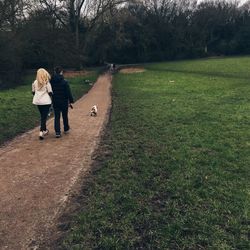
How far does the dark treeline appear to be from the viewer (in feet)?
114

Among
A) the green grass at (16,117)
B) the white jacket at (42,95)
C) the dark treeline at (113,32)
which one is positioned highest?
the dark treeline at (113,32)

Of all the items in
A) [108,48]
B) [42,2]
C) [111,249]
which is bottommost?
[111,249]

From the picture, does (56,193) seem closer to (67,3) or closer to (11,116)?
(11,116)

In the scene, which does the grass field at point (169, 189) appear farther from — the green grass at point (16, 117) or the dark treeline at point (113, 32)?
the dark treeline at point (113, 32)

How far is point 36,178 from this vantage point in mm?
7121

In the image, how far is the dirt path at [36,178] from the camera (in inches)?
201

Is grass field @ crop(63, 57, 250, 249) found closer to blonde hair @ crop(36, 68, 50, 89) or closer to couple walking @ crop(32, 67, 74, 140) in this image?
couple walking @ crop(32, 67, 74, 140)

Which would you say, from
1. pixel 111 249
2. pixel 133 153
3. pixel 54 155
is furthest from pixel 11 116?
pixel 111 249

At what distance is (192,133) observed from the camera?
424 inches

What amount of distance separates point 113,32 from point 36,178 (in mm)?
57333

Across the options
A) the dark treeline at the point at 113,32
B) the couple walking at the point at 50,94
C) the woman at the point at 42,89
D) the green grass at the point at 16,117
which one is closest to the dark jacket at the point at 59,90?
the couple walking at the point at 50,94

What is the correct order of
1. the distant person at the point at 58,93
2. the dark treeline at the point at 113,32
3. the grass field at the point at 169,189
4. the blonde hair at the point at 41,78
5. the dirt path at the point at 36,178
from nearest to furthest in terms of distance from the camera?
the grass field at the point at 169,189, the dirt path at the point at 36,178, the blonde hair at the point at 41,78, the distant person at the point at 58,93, the dark treeline at the point at 113,32

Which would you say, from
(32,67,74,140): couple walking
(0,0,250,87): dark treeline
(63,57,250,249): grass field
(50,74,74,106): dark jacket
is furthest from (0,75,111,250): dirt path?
(0,0,250,87): dark treeline

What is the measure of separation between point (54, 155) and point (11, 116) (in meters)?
6.15
